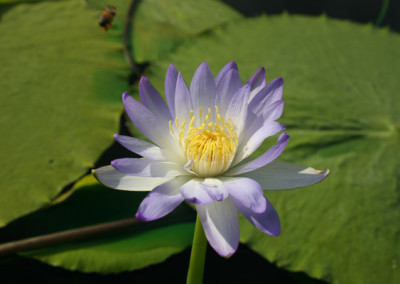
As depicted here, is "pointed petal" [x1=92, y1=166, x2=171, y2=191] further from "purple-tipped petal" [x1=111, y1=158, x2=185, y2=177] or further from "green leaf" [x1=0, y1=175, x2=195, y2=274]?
"green leaf" [x1=0, y1=175, x2=195, y2=274]

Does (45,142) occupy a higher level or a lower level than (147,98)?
lower

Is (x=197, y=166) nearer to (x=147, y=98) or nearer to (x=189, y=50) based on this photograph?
(x=147, y=98)

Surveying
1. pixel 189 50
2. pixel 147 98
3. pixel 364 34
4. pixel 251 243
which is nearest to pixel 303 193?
pixel 251 243

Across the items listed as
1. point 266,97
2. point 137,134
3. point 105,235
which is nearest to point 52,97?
point 137,134

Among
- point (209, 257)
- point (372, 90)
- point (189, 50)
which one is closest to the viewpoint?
point (209, 257)

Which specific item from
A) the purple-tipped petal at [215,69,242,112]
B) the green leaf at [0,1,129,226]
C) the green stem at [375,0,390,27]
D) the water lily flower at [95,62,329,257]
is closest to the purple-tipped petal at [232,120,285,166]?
the water lily flower at [95,62,329,257]

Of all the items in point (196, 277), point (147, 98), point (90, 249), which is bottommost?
point (90, 249)

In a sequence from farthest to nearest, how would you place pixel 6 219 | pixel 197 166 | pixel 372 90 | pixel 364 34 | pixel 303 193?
pixel 364 34, pixel 372 90, pixel 303 193, pixel 6 219, pixel 197 166
